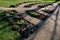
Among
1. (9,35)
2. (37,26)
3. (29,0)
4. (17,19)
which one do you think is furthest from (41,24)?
(29,0)

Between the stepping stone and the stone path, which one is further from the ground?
the stepping stone

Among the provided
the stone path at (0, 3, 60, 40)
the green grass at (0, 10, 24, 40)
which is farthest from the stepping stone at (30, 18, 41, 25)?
the green grass at (0, 10, 24, 40)

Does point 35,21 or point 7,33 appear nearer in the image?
point 7,33

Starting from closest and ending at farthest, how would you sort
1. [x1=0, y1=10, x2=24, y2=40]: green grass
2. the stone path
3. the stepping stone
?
[x1=0, y1=10, x2=24, y2=40]: green grass, the stone path, the stepping stone

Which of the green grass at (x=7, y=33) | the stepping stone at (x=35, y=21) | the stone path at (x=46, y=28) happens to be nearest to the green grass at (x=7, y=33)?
the green grass at (x=7, y=33)

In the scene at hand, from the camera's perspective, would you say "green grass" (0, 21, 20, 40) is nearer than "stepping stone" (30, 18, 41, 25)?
Yes

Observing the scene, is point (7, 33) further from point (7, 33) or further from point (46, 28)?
point (46, 28)

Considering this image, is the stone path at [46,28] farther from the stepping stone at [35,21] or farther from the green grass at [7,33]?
the green grass at [7,33]

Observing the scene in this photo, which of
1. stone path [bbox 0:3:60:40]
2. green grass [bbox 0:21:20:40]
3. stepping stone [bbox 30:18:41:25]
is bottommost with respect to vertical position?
stone path [bbox 0:3:60:40]

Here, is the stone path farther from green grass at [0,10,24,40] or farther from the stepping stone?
green grass at [0,10,24,40]

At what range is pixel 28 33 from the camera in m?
6.84

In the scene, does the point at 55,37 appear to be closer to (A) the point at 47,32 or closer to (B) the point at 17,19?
(A) the point at 47,32

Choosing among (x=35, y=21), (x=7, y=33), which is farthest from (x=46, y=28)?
(x=7, y=33)

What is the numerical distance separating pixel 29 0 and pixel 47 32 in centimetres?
802
